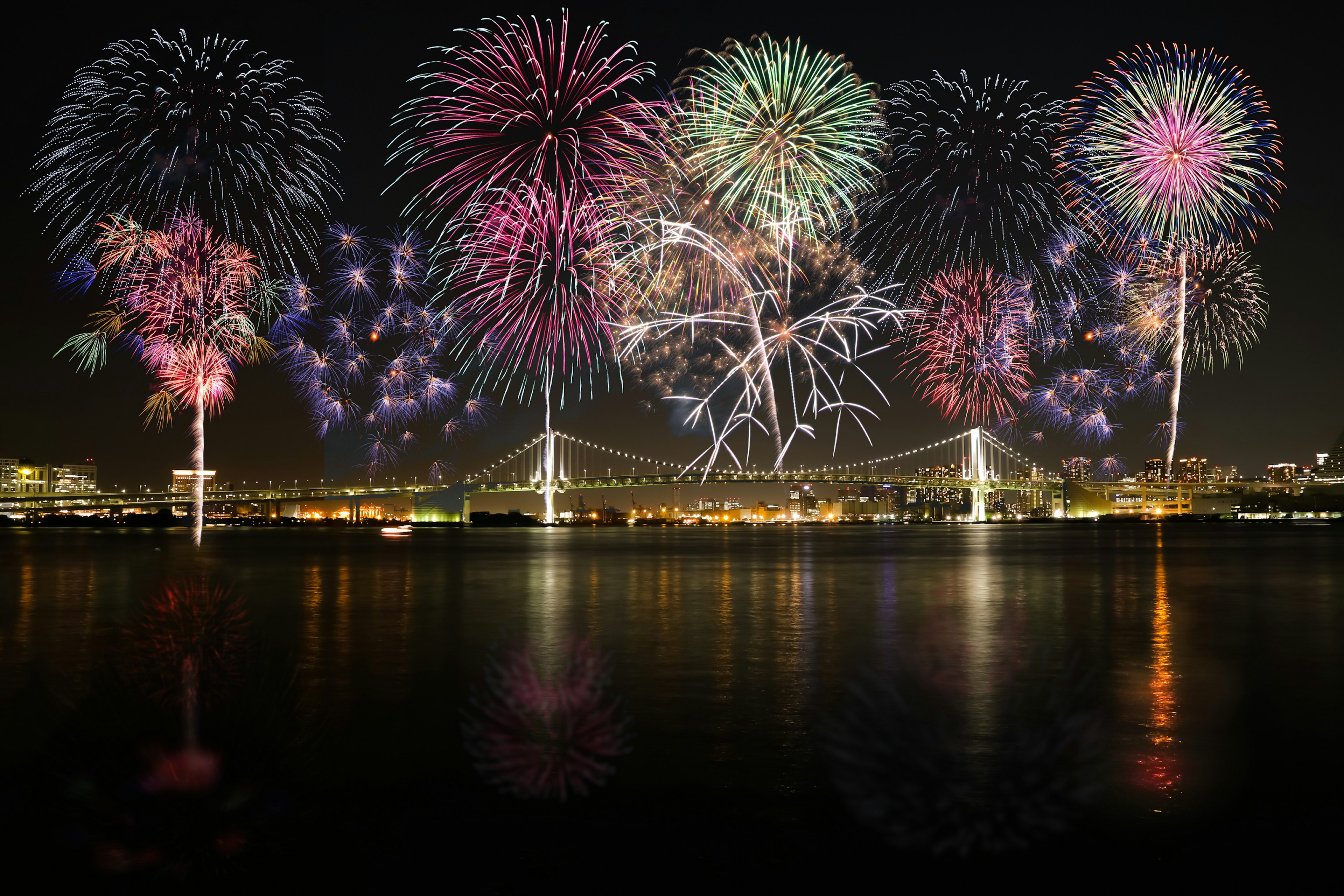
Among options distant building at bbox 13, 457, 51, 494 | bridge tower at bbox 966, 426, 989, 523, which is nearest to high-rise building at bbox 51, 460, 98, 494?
distant building at bbox 13, 457, 51, 494

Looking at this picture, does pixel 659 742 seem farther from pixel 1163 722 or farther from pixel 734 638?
pixel 734 638

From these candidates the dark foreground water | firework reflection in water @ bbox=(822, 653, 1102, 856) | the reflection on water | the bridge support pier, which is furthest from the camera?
the bridge support pier

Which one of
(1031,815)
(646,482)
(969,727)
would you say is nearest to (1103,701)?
(969,727)

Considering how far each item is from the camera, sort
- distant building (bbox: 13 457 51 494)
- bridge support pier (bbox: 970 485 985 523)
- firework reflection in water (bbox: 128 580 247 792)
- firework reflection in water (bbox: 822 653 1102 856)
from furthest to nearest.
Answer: distant building (bbox: 13 457 51 494), bridge support pier (bbox: 970 485 985 523), firework reflection in water (bbox: 128 580 247 792), firework reflection in water (bbox: 822 653 1102 856)

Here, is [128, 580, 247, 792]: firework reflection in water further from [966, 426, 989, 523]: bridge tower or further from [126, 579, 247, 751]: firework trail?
[966, 426, 989, 523]: bridge tower

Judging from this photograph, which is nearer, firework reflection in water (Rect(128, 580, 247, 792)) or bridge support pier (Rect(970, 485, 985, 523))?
firework reflection in water (Rect(128, 580, 247, 792))

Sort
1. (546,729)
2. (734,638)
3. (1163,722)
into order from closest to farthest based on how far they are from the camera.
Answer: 1. (546,729)
2. (1163,722)
3. (734,638)

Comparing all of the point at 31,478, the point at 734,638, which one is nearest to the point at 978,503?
the point at 734,638
